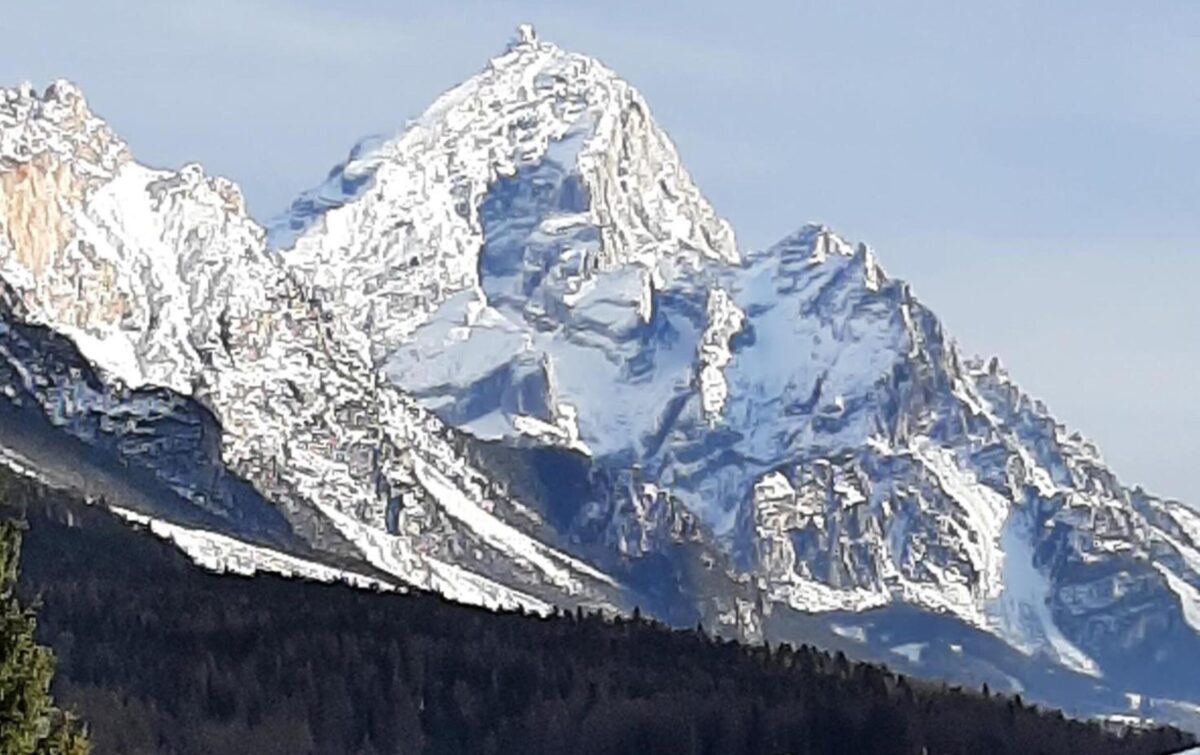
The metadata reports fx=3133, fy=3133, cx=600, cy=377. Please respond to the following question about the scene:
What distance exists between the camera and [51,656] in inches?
2143

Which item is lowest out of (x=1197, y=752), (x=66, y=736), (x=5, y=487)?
(x=66, y=736)

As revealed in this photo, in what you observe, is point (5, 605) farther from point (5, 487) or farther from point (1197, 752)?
point (1197, 752)

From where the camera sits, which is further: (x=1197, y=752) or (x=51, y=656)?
(x=1197, y=752)

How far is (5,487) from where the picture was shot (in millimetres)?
59375

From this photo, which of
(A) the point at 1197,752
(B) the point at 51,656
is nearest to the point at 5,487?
(B) the point at 51,656

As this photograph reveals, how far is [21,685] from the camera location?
53.0 metres

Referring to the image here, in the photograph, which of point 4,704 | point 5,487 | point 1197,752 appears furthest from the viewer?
point 1197,752

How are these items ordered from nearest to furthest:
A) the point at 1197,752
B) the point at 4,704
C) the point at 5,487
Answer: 1. the point at 4,704
2. the point at 5,487
3. the point at 1197,752

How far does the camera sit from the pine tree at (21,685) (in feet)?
172

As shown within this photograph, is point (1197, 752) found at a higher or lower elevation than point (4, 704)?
higher

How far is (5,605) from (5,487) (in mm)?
6817

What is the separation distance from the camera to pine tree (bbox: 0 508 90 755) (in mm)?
52438

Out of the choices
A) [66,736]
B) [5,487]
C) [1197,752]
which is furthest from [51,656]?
[1197,752]

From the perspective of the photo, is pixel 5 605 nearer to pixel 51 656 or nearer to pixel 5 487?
pixel 51 656
